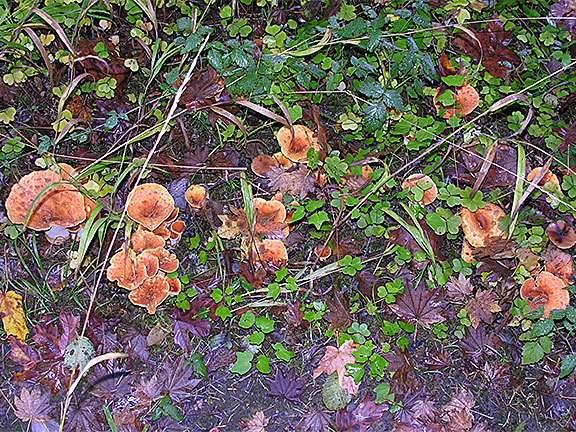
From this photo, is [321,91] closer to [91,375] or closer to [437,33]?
[437,33]

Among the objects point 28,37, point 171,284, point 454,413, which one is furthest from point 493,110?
point 28,37

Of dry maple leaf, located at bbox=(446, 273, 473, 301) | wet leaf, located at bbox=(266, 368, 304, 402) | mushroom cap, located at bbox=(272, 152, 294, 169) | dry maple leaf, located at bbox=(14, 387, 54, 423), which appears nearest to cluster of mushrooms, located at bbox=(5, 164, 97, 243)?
dry maple leaf, located at bbox=(14, 387, 54, 423)

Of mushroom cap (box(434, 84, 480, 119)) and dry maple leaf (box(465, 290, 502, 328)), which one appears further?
mushroom cap (box(434, 84, 480, 119))

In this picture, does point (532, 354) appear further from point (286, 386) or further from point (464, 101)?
point (464, 101)

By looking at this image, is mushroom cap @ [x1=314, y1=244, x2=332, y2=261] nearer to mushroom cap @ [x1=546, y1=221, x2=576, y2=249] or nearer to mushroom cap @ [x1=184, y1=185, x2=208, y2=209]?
mushroom cap @ [x1=184, y1=185, x2=208, y2=209]

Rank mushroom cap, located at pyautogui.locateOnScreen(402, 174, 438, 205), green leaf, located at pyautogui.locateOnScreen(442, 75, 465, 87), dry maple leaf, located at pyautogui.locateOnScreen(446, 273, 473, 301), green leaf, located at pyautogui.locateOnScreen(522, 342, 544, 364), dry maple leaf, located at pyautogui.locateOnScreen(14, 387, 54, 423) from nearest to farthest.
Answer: dry maple leaf, located at pyautogui.locateOnScreen(14, 387, 54, 423), green leaf, located at pyautogui.locateOnScreen(522, 342, 544, 364), dry maple leaf, located at pyautogui.locateOnScreen(446, 273, 473, 301), mushroom cap, located at pyautogui.locateOnScreen(402, 174, 438, 205), green leaf, located at pyautogui.locateOnScreen(442, 75, 465, 87)

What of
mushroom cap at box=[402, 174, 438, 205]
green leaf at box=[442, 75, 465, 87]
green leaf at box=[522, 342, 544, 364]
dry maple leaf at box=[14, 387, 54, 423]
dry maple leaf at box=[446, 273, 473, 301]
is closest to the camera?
dry maple leaf at box=[14, 387, 54, 423]

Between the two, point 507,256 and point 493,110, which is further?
point 493,110

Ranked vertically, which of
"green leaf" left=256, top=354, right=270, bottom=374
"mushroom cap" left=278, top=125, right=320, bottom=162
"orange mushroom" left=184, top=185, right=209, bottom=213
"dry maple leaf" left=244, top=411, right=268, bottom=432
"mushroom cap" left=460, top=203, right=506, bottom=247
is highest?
"mushroom cap" left=278, top=125, right=320, bottom=162
